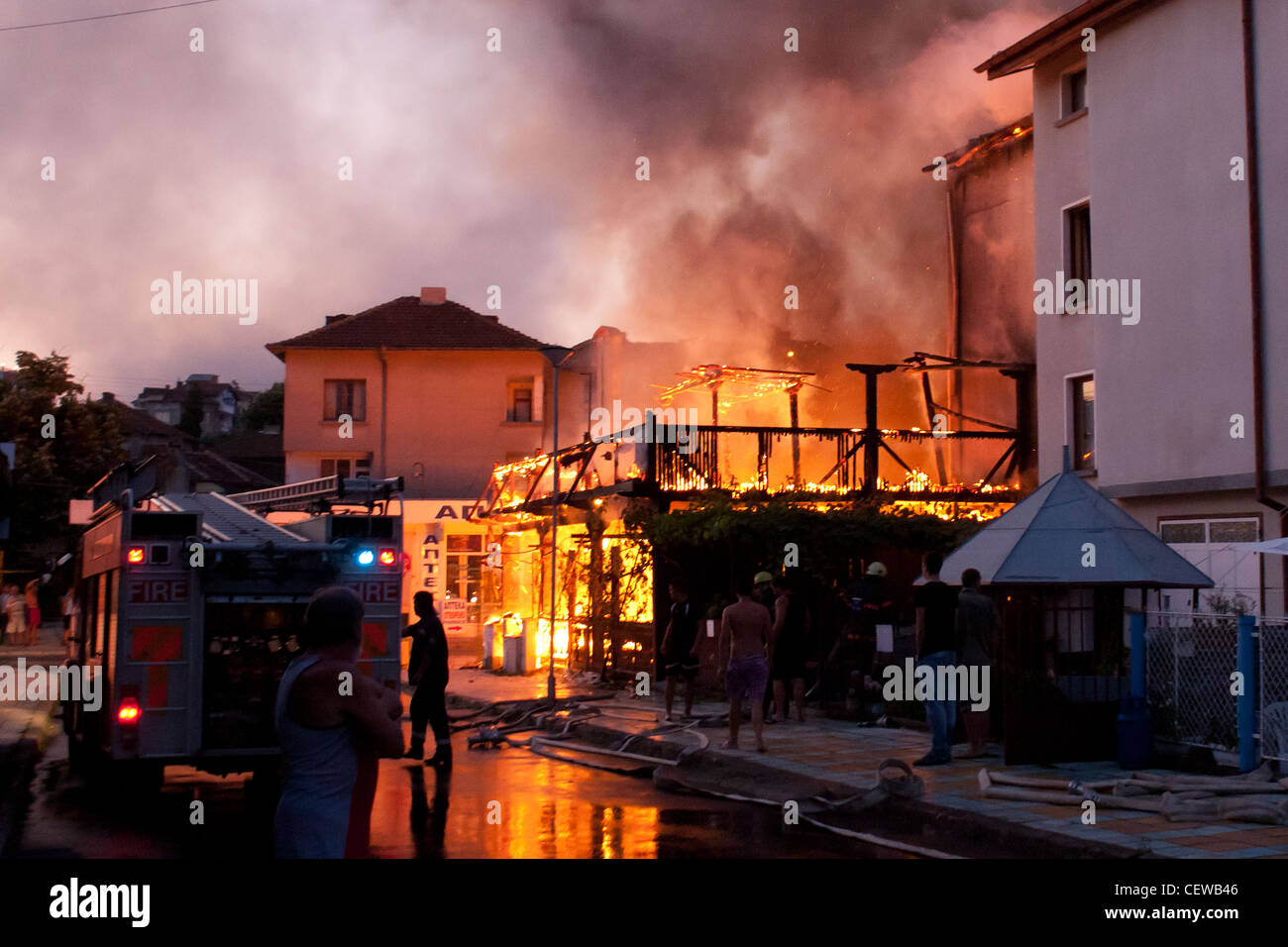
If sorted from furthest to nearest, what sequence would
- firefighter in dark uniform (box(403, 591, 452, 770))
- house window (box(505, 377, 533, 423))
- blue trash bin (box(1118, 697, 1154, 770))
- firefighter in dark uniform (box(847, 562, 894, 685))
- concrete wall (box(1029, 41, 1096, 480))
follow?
house window (box(505, 377, 533, 423))
concrete wall (box(1029, 41, 1096, 480))
firefighter in dark uniform (box(847, 562, 894, 685))
firefighter in dark uniform (box(403, 591, 452, 770))
blue trash bin (box(1118, 697, 1154, 770))

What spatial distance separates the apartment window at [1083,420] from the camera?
2006cm

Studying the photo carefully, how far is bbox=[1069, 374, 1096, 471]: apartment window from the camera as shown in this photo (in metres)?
20.1

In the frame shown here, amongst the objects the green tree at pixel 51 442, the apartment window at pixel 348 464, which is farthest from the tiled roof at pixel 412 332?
the green tree at pixel 51 442

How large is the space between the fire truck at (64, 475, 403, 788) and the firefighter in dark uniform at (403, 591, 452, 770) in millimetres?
2280

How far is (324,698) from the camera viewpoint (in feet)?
14.7

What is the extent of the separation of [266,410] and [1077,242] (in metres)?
64.8

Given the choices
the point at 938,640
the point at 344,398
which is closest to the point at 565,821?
the point at 938,640
